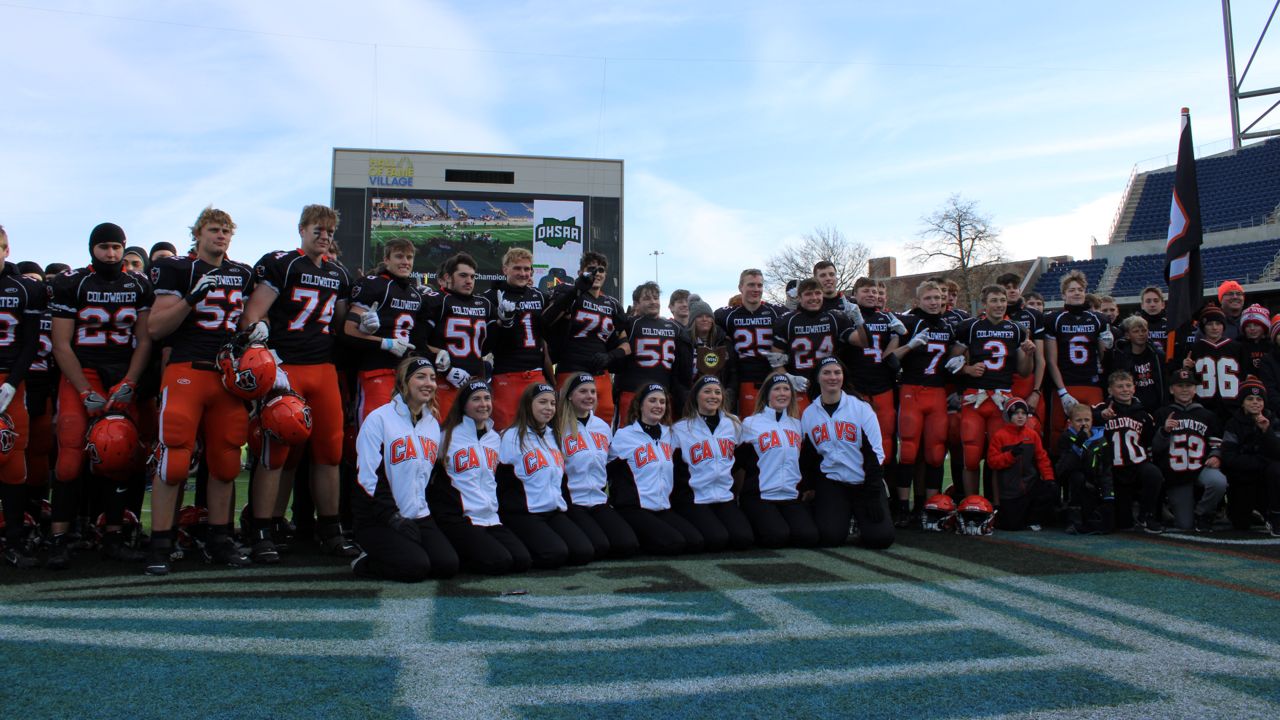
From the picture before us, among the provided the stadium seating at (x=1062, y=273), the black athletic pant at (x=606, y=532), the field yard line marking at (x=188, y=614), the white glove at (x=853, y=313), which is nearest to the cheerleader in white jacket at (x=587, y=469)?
the black athletic pant at (x=606, y=532)

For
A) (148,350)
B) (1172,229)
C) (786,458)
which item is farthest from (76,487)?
(1172,229)

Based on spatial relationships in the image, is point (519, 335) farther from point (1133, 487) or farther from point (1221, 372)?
point (1221, 372)

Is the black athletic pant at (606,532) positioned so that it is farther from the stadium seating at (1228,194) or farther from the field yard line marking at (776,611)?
the stadium seating at (1228,194)

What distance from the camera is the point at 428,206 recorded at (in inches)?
1146

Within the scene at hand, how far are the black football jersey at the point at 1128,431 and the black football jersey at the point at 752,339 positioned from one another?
270cm

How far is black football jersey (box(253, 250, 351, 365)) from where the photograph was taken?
5.18 metres

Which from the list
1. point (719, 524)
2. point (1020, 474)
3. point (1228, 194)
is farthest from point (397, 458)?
point (1228, 194)

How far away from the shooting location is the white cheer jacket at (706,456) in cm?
580

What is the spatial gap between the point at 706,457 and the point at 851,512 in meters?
1.08

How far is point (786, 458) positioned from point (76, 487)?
443 cm

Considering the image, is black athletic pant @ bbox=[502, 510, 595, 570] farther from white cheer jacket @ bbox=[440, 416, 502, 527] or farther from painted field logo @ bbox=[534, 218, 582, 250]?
painted field logo @ bbox=[534, 218, 582, 250]

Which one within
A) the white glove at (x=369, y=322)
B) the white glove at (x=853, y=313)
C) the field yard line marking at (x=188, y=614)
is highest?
the white glove at (x=853, y=313)

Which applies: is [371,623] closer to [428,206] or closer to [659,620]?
[659,620]

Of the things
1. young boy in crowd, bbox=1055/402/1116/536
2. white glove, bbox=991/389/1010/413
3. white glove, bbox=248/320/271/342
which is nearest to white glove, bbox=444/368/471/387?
white glove, bbox=248/320/271/342
